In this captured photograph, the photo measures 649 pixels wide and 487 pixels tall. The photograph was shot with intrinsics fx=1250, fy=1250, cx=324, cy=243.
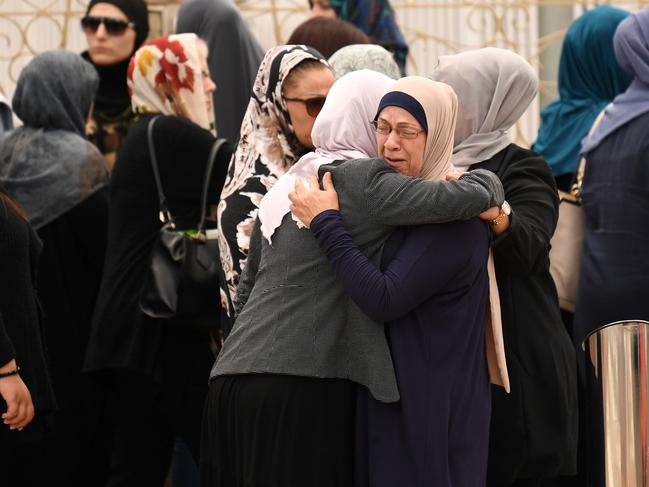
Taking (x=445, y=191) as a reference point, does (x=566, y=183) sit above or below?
below

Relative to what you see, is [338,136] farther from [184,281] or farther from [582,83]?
[582,83]

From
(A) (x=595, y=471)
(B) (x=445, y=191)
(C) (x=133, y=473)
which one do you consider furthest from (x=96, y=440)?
(B) (x=445, y=191)

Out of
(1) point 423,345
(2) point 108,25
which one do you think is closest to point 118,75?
(2) point 108,25

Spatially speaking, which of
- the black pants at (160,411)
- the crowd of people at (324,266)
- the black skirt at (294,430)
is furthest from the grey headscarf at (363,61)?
the black skirt at (294,430)

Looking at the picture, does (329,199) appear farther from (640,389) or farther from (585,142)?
(585,142)

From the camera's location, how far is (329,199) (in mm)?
3115

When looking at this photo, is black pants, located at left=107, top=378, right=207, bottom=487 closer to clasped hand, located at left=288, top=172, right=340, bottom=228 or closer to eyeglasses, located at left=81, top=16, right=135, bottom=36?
clasped hand, located at left=288, top=172, right=340, bottom=228

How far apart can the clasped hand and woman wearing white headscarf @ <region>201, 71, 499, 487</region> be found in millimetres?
28

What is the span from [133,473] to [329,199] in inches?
64.8

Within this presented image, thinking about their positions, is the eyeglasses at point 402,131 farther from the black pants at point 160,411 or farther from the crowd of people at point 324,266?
the black pants at point 160,411

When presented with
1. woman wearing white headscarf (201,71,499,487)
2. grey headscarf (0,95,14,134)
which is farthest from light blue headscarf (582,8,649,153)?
grey headscarf (0,95,14,134)

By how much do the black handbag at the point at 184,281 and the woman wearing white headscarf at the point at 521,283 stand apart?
3.13 feet

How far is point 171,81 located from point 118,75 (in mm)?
1518

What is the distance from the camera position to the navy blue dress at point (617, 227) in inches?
166
